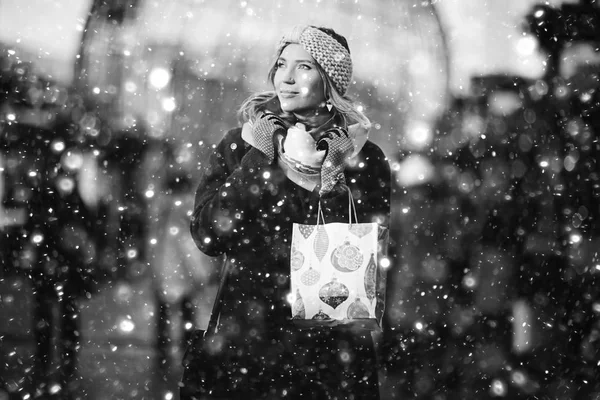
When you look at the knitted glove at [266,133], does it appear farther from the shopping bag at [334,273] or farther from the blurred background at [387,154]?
the blurred background at [387,154]

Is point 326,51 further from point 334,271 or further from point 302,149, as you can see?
point 334,271

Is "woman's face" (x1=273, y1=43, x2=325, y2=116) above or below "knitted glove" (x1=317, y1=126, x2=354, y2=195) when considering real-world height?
above

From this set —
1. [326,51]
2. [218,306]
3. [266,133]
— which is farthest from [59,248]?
[326,51]

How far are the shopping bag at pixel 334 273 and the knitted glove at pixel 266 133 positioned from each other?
0.12 meters

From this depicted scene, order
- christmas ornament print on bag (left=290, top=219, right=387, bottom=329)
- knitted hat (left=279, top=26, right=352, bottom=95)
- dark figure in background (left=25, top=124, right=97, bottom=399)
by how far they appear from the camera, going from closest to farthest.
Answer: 1. christmas ornament print on bag (left=290, top=219, right=387, bottom=329)
2. knitted hat (left=279, top=26, right=352, bottom=95)
3. dark figure in background (left=25, top=124, right=97, bottom=399)

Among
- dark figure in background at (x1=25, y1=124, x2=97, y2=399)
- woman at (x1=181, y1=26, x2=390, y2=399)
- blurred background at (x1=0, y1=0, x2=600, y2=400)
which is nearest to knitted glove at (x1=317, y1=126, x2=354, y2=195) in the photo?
woman at (x1=181, y1=26, x2=390, y2=399)

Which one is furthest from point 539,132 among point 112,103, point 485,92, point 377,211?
point 112,103

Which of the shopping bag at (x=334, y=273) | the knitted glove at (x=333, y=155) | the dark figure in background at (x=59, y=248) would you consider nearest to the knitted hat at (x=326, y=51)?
the knitted glove at (x=333, y=155)

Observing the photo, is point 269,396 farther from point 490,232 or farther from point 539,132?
point 539,132

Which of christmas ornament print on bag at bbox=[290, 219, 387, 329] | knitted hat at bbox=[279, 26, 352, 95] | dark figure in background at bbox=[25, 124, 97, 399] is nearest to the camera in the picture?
christmas ornament print on bag at bbox=[290, 219, 387, 329]

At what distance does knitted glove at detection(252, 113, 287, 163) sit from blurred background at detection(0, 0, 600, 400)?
10.1 inches

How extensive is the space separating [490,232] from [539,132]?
24 centimetres

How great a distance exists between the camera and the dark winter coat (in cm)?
94

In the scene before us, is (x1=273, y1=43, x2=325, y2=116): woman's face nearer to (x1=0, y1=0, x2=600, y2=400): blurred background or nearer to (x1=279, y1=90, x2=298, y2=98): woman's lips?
(x1=279, y1=90, x2=298, y2=98): woman's lips
